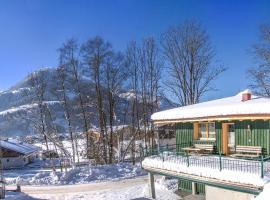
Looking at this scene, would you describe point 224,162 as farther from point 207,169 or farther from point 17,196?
point 17,196

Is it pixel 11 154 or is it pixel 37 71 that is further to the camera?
pixel 11 154

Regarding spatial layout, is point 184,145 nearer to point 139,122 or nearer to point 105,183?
point 105,183

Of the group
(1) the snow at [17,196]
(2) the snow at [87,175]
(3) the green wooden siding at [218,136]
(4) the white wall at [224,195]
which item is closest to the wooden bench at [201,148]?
(3) the green wooden siding at [218,136]

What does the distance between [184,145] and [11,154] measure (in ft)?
113

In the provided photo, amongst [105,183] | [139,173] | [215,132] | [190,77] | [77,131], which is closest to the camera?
[215,132]

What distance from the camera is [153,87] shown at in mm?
40969

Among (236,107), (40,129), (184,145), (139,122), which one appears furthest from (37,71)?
(236,107)

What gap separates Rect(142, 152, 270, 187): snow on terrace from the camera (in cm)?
1455

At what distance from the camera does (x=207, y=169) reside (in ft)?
53.7

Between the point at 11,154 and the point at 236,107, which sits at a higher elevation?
the point at 236,107

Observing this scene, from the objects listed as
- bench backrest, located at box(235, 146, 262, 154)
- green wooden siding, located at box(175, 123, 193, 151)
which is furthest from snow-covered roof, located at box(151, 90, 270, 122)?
bench backrest, located at box(235, 146, 262, 154)

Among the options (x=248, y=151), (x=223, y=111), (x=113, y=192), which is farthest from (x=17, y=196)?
(x=248, y=151)

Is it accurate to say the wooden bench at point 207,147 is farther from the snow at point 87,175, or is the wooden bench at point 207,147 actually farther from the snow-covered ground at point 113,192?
the snow at point 87,175

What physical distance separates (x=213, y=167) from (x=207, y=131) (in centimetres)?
533
